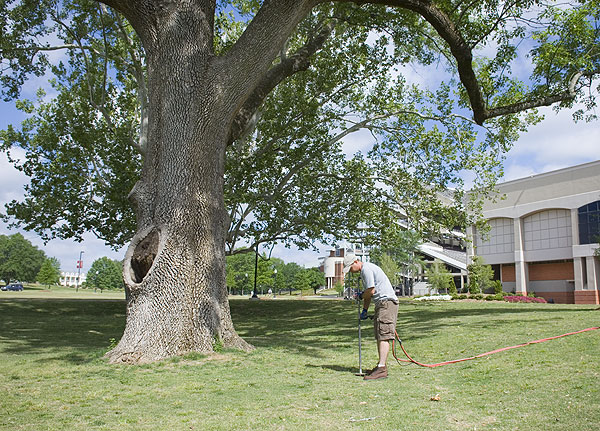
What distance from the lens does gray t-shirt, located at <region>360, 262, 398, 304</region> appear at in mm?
Result: 6676

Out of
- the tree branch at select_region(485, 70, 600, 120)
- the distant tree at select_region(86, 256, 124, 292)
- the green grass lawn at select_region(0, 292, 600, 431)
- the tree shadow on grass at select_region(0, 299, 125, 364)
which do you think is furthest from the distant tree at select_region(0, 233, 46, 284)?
the tree branch at select_region(485, 70, 600, 120)

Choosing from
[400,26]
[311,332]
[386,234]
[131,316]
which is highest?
[400,26]

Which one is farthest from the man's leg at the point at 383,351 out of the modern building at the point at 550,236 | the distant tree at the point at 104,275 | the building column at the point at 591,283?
the distant tree at the point at 104,275

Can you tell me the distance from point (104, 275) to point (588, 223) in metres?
99.8

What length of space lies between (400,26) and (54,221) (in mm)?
17894

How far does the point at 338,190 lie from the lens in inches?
798

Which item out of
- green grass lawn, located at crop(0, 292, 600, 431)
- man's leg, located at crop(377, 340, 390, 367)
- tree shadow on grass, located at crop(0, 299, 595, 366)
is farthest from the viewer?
tree shadow on grass, located at crop(0, 299, 595, 366)

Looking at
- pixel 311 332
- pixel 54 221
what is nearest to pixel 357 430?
pixel 311 332

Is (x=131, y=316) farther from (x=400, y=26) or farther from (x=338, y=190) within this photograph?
(x=338, y=190)

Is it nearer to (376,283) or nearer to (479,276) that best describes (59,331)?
(376,283)

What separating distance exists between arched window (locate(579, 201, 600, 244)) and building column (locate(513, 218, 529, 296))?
6.19 meters

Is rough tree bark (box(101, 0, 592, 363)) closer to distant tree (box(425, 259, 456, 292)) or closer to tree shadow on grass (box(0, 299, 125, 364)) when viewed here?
tree shadow on grass (box(0, 299, 125, 364))

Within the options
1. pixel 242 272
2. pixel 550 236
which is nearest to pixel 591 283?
pixel 550 236

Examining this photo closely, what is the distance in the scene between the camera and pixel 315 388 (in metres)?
5.79
